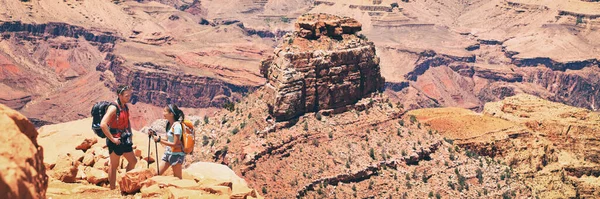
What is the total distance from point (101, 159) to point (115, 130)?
10.4 ft

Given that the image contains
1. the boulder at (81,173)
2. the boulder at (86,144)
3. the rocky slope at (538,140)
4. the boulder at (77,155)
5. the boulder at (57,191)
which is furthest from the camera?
the rocky slope at (538,140)

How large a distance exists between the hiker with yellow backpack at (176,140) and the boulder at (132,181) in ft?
5.31

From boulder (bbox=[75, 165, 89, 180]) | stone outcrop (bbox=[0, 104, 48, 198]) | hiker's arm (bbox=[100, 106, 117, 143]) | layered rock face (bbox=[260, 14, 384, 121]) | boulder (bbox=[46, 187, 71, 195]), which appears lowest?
layered rock face (bbox=[260, 14, 384, 121])

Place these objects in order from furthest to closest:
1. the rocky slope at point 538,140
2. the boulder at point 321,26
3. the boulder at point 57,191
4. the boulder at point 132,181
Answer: the rocky slope at point 538,140
the boulder at point 321,26
the boulder at point 132,181
the boulder at point 57,191

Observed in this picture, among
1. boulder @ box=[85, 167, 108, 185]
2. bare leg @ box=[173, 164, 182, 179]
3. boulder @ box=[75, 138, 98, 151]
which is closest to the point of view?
bare leg @ box=[173, 164, 182, 179]

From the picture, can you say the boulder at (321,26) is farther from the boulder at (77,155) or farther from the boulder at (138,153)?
the boulder at (77,155)

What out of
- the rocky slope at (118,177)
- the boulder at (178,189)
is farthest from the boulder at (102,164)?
the boulder at (178,189)

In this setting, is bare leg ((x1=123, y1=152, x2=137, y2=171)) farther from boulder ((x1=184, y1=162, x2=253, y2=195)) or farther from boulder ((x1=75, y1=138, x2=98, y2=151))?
boulder ((x1=75, y1=138, x2=98, y2=151))

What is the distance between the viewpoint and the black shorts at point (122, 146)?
87.7ft

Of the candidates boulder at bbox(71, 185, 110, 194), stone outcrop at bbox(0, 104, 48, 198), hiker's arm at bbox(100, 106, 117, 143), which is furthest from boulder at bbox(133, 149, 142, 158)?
→ stone outcrop at bbox(0, 104, 48, 198)

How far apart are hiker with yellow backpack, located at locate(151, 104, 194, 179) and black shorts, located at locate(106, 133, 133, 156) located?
1182 mm

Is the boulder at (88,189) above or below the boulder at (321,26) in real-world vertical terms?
above

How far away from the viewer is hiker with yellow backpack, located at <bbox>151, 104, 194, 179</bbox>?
2669 cm

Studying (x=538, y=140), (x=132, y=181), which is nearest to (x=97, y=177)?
(x=132, y=181)
